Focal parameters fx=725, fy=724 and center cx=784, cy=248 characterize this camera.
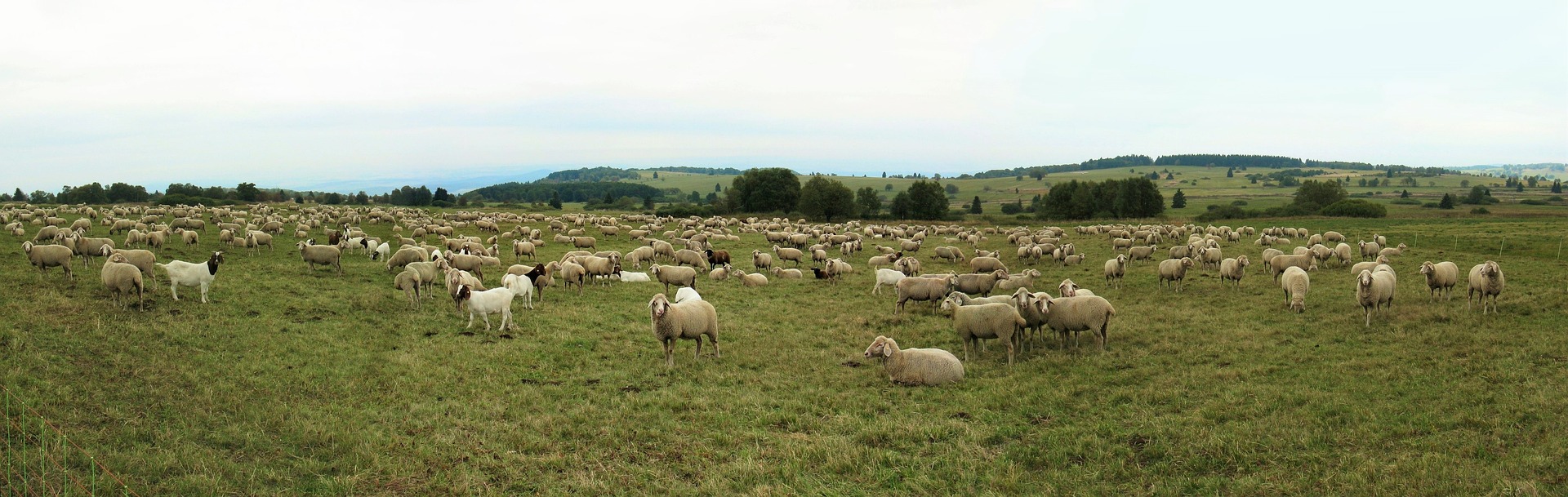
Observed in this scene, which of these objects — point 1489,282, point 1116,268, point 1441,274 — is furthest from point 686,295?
point 1441,274

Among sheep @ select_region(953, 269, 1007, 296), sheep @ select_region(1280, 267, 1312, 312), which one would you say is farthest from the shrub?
sheep @ select_region(953, 269, 1007, 296)

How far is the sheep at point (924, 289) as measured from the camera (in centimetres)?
1975

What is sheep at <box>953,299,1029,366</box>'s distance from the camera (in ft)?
45.9

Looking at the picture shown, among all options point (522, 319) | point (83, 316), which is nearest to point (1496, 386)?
point (522, 319)

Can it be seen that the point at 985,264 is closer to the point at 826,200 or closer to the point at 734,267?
the point at 734,267

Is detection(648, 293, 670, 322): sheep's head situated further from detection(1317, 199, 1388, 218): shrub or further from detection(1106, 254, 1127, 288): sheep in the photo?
detection(1317, 199, 1388, 218): shrub

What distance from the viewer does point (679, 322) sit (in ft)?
45.4

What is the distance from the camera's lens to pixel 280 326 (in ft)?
50.1

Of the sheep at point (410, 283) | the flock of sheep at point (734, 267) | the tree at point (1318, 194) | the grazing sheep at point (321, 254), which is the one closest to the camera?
the flock of sheep at point (734, 267)

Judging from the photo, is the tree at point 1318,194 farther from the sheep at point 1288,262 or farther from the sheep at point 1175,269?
the sheep at point 1175,269

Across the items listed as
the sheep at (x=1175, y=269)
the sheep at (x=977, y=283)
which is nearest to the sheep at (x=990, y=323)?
the sheep at (x=977, y=283)

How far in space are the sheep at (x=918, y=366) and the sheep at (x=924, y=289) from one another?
268 inches

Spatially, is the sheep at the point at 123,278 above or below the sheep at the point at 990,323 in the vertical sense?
above

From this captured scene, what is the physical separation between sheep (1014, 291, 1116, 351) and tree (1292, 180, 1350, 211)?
87789 mm
